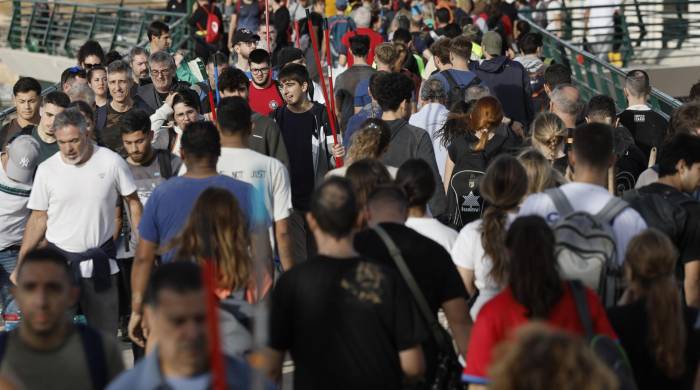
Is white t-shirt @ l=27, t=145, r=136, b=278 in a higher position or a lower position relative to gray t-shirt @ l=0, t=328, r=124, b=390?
higher

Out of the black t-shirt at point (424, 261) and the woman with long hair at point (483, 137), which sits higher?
the woman with long hair at point (483, 137)

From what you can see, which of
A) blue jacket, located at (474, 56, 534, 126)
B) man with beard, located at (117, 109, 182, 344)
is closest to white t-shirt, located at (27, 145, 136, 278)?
man with beard, located at (117, 109, 182, 344)

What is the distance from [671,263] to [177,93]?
4.83 meters

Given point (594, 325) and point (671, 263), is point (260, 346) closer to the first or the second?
point (594, 325)

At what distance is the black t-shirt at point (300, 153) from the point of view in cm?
948

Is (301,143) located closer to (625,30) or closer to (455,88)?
(455,88)

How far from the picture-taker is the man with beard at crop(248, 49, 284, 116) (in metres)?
10.5

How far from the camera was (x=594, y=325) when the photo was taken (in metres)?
4.94

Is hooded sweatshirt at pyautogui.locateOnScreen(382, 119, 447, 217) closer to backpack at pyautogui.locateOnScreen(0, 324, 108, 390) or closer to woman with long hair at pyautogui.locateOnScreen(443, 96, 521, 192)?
woman with long hair at pyautogui.locateOnScreen(443, 96, 521, 192)

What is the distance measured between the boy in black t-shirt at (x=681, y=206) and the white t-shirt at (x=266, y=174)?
1914mm

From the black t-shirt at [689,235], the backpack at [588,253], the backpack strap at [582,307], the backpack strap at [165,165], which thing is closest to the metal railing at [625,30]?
the backpack strap at [165,165]

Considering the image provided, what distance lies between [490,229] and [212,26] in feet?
46.5

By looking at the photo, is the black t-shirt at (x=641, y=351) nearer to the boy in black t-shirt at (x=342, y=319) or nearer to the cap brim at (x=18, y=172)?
the boy in black t-shirt at (x=342, y=319)

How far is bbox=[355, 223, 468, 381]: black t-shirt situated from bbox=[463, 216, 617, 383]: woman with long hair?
55 centimetres
